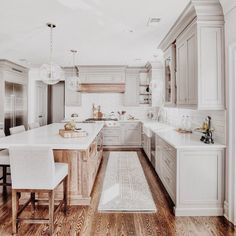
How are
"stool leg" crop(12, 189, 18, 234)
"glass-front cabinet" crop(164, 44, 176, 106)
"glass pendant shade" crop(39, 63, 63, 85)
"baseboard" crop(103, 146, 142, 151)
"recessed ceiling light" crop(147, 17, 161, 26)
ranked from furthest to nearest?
"baseboard" crop(103, 146, 142, 151) → "glass-front cabinet" crop(164, 44, 176, 106) → "glass pendant shade" crop(39, 63, 63, 85) → "recessed ceiling light" crop(147, 17, 161, 26) → "stool leg" crop(12, 189, 18, 234)

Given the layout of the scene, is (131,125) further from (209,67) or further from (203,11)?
(203,11)

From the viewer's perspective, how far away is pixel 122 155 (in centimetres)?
602

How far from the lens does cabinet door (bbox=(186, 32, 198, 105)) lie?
292 centimetres

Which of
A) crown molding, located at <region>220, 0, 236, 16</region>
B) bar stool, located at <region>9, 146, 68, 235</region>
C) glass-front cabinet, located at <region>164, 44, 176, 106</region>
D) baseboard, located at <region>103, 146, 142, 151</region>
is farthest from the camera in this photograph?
baseboard, located at <region>103, 146, 142, 151</region>

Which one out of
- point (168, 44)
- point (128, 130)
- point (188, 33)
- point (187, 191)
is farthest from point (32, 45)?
point (187, 191)

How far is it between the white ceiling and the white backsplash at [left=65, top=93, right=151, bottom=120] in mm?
1920

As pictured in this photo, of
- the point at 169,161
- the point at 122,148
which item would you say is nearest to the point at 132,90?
the point at 122,148

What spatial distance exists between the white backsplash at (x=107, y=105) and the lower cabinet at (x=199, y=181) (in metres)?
4.77

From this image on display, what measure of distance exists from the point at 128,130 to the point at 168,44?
3.35 meters

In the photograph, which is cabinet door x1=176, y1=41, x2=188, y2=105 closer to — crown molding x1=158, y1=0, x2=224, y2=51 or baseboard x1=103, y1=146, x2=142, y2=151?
crown molding x1=158, y1=0, x2=224, y2=51

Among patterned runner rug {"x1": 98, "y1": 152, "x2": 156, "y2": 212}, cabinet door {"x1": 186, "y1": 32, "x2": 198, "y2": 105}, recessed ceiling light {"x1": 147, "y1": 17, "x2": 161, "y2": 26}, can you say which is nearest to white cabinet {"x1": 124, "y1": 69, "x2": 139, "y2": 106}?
patterned runner rug {"x1": 98, "y1": 152, "x2": 156, "y2": 212}

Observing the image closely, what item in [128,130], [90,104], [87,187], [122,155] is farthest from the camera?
[90,104]

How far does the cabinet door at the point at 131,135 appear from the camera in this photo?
22.8ft

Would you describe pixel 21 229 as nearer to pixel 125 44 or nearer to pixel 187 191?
pixel 187 191
